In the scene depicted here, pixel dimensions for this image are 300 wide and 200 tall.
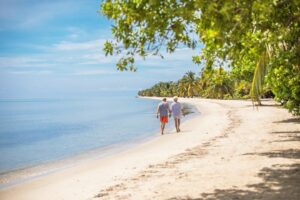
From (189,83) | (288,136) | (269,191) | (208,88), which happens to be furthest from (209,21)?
(189,83)

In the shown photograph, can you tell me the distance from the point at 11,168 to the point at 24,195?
852 centimetres

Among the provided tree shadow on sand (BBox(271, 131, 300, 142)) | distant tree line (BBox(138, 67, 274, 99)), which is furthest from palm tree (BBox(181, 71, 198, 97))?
tree shadow on sand (BBox(271, 131, 300, 142))

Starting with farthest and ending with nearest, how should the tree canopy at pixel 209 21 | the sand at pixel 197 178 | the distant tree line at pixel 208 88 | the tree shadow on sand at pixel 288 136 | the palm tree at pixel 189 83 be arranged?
the palm tree at pixel 189 83 → the distant tree line at pixel 208 88 → the tree shadow on sand at pixel 288 136 → the sand at pixel 197 178 → the tree canopy at pixel 209 21

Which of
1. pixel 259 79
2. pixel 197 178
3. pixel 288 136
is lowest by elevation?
pixel 197 178

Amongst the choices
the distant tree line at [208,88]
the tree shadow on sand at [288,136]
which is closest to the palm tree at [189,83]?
Answer: the distant tree line at [208,88]

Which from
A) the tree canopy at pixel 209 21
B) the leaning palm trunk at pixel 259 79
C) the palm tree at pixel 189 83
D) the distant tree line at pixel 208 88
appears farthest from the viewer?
the palm tree at pixel 189 83

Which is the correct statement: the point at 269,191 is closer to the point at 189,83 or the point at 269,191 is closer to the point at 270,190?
the point at 270,190

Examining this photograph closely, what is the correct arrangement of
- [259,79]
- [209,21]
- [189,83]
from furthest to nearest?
[189,83], [259,79], [209,21]

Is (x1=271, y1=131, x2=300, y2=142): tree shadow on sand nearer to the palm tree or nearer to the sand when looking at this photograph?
the sand

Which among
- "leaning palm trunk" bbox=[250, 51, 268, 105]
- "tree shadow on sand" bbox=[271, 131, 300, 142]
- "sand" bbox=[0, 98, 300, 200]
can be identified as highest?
"leaning palm trunk" bbox=[250, 51, 268, 105]

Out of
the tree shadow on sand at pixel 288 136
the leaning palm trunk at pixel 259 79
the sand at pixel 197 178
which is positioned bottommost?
the sand at pixel 197 178

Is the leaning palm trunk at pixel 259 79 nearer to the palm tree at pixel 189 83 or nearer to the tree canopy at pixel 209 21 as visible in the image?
the tree canopy at pixel 209 21

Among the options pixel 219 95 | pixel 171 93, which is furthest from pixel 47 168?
pixel 171 93

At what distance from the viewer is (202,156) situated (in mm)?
13281
